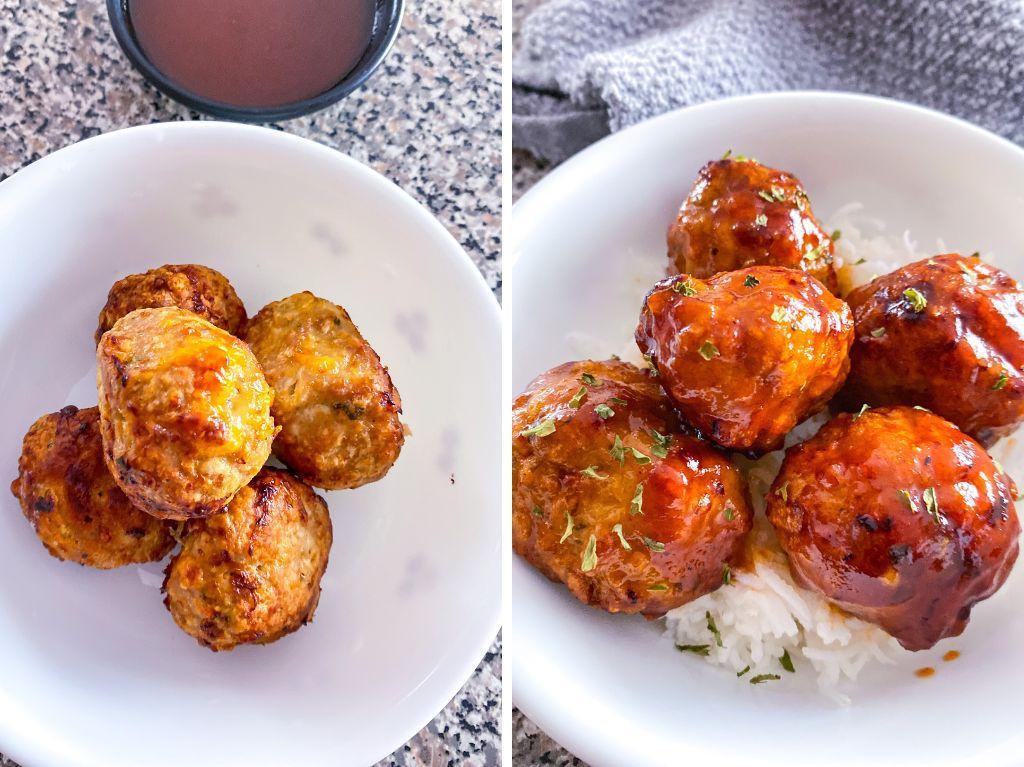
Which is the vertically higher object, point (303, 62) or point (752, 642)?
point (303, 62)

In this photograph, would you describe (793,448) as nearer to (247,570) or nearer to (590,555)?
(590,555)

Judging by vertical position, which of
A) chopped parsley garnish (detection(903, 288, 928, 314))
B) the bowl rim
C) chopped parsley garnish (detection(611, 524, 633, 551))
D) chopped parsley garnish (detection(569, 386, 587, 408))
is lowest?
chopped parsley garnish (detection(611, 524, 633, 551))

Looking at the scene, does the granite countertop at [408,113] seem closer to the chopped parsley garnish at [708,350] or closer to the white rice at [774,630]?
the white rice at [774,630]

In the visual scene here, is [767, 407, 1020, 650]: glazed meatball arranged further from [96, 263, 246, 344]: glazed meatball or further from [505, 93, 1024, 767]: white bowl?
[96, 263, 246, 344]: glazed meatball

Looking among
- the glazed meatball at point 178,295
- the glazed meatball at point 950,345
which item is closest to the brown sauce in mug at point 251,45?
the glazed meatball at point 178,295

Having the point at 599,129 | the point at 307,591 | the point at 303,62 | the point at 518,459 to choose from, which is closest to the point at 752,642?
the point at 518,459

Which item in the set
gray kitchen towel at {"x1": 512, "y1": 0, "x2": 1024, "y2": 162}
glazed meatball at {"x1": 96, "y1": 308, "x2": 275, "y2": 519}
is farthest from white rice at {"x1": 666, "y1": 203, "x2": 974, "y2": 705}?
gray kitchen towel at {"x1": 512, "y1": 0, "x2": 1024, "y2": 162}

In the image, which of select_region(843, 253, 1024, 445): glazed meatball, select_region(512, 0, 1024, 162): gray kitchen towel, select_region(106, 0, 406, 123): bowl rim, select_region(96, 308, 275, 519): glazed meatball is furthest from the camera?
select_region(512, 0, 1024, 162): gray kitchen towel

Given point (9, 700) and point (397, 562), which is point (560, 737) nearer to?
point (397, 562)
